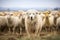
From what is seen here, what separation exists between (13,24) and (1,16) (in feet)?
0.91

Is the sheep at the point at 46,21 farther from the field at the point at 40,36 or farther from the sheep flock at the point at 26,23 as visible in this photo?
the field at the point at 40,36

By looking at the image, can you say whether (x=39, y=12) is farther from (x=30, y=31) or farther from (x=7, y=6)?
(x=7, y=6)

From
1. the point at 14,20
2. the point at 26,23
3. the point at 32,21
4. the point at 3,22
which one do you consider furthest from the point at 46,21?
the point at 3,22

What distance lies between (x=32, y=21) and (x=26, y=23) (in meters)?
0.12

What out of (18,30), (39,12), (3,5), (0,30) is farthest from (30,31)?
(3,5)

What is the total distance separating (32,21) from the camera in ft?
7.17

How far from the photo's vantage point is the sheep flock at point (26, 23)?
7.16ft

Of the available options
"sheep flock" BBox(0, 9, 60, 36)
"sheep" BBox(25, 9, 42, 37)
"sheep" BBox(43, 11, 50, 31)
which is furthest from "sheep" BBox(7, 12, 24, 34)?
"sheep" BBox(43, 11, 50, 31)

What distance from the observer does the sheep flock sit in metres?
2.18

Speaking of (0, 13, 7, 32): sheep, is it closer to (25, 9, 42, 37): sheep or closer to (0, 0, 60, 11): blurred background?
(0, 0, 60, 11): blurred background

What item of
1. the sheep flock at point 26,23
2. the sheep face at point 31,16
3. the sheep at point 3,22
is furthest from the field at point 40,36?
the sheep face at point 31,16

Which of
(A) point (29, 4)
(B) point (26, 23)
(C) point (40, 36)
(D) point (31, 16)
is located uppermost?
(A) point (29, 4)

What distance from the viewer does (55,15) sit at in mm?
2270

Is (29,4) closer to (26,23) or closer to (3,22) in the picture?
(26,23)
